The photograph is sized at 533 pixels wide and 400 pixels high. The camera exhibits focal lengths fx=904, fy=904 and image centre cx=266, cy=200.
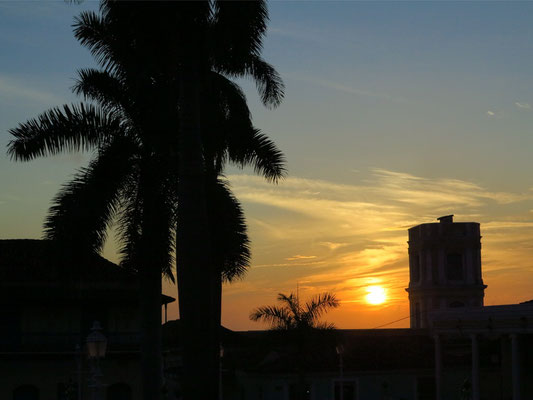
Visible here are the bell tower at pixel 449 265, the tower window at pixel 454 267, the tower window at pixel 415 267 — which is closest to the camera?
the bell tower at pixel 449 265

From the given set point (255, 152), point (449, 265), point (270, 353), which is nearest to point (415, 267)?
point (449, 265)

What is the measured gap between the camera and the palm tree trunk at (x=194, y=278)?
1717cm

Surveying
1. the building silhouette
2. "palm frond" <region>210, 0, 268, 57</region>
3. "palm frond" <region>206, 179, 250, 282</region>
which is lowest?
the building silhouette

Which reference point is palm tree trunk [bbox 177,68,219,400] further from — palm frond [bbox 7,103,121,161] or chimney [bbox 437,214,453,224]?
chimney [bbox 437,214,453,224]

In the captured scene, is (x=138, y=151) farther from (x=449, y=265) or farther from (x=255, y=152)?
(x=449, y=265)

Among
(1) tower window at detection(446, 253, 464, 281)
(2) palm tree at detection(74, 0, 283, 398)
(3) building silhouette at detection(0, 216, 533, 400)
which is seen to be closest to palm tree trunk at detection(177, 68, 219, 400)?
(2) palm tree at detection(74, 0, 283, 398)

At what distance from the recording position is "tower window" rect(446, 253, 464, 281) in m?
82.9

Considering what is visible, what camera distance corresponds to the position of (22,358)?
45.4 meters

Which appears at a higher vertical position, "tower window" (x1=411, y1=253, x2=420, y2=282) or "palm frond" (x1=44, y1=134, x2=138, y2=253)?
"tower window" (x1=411, y1=253, x2=420, y2=282)

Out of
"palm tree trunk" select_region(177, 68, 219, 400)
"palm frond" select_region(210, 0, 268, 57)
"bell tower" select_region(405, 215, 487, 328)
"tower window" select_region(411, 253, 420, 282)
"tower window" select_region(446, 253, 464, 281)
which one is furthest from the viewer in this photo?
"tower window" select_region(411, 253, 420, 282)

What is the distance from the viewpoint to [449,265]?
82938 mm

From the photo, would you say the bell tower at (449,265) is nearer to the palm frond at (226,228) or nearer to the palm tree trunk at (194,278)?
the palm frond at (226,228)

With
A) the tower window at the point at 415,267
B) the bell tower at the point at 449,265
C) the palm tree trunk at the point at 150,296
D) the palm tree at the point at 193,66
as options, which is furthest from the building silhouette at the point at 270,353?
the tower window at the point at 415,267

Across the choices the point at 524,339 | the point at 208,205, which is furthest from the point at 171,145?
the point at 524,339
